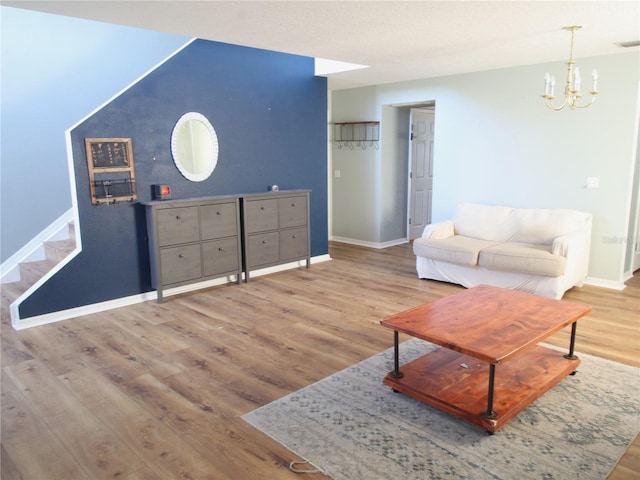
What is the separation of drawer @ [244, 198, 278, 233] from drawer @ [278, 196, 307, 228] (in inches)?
3.0

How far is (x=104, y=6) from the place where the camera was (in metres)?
3.00

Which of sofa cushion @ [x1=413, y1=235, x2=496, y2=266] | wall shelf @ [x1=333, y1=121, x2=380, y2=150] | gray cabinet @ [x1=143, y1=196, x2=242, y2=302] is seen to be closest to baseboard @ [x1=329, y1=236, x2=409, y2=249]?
wall shelf @ [x1=333, y1=121, x2=380, y2=150]

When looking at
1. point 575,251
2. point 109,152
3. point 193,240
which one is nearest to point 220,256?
point 193,240

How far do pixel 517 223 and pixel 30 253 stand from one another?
5074 mm

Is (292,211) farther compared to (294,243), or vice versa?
(294,243)

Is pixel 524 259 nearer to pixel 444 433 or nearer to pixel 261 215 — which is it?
pixel 444 433

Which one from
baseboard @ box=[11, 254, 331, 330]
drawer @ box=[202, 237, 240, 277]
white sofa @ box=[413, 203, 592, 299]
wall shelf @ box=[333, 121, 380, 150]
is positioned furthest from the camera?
wall shelf @ box=[333, 121, 380, 150]

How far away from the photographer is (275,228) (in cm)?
532

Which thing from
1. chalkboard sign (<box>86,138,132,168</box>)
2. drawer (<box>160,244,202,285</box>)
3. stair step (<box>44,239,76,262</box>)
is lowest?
drawer (<box>160,244,202,285</box>)

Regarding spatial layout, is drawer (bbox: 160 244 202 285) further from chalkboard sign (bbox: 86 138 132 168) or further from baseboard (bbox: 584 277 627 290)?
baseboard (bbox: 584 277 627 290)

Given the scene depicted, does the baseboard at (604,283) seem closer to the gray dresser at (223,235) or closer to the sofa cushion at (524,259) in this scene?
the sofa cushion at (524,259)

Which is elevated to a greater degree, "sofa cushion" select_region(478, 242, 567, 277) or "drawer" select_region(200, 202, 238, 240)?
"drawer" select_region(200, 202, 238, 240)

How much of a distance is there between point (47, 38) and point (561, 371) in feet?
17.8

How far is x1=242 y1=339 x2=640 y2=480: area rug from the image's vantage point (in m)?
2.11
